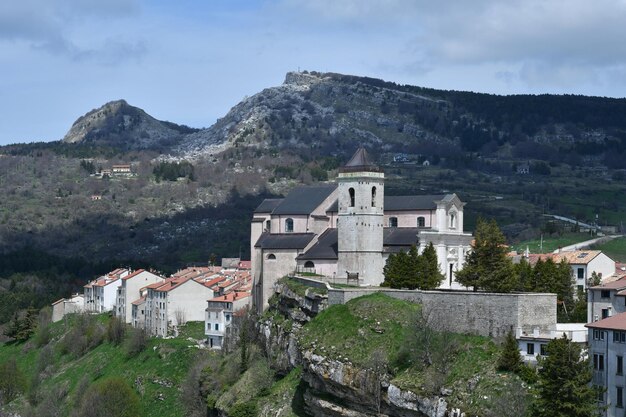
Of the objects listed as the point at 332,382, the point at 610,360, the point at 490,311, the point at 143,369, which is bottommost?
the point at 143,369

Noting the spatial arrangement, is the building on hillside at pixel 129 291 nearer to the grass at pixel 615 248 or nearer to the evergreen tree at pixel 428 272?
the grass at pixel 615 248

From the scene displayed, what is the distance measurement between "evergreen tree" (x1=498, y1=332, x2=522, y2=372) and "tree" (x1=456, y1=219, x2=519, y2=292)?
432 inches

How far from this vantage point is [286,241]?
87.4 m

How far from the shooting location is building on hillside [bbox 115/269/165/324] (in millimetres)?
118556

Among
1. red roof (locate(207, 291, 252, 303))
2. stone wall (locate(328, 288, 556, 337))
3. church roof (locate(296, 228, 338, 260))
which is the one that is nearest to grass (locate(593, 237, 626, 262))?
church roof (locate(296, 228, 338, 260))

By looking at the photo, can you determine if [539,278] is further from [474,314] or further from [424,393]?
[424,393]

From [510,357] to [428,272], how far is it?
17.7 m

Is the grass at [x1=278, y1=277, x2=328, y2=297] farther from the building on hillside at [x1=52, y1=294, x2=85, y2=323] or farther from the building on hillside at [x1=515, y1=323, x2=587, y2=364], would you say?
the building on hillside at [x1=52, y1=294, x2=85, y2=323]

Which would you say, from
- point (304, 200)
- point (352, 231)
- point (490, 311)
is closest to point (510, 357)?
point (490, 311)

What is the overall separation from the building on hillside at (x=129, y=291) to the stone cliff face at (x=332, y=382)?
42.7 metres

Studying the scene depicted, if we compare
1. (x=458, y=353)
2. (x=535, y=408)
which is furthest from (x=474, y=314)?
(x=535, y=408)

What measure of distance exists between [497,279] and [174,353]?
39097 mm

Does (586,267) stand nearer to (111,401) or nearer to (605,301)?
(605,301)

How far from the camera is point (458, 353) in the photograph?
196 feet
